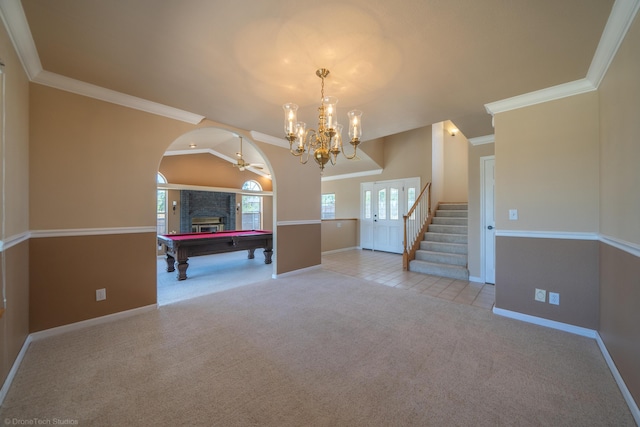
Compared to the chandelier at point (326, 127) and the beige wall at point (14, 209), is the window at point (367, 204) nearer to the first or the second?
the chandelier at point (326, 127)

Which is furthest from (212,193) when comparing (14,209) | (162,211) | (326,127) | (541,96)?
(541,96)

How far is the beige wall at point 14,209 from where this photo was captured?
1630 mm

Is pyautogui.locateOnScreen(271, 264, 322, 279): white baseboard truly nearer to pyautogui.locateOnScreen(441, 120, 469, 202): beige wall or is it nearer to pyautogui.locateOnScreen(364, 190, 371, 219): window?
pyautogui.locateOnScreen(364, 190, 371, 219): window

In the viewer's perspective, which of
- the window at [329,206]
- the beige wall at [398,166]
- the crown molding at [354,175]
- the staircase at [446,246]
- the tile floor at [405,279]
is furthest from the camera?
the window at [329,206]

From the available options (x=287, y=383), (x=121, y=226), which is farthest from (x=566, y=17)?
(x=121, y=226)

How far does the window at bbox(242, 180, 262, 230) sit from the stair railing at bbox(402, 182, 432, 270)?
19.8 ft

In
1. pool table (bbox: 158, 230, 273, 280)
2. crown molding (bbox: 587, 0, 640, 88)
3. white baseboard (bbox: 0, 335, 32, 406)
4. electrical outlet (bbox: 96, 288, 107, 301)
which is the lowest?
white baseboard (bbox: 0, 335, 32, 406)

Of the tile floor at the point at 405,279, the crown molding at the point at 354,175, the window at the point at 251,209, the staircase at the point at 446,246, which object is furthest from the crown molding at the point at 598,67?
the window at the point at 251,209

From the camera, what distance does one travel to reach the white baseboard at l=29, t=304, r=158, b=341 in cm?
225

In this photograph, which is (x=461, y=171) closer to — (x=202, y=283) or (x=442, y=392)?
(x=442, y=392)

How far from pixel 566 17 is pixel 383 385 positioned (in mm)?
2746

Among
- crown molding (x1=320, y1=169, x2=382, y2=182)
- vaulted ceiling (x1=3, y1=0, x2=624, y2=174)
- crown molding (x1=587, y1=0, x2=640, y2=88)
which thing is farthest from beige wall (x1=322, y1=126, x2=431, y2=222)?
crown molding (x1=587, y1=0, x2=640, y2=88)

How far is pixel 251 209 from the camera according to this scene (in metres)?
9.40

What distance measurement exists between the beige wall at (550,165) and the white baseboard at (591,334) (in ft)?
3.16
